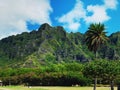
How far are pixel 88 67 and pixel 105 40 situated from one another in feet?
40.8

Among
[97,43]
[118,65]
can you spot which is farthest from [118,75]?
[97,43]

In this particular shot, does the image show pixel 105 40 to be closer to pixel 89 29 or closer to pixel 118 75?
pixel 89 29

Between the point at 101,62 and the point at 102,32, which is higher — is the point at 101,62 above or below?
below

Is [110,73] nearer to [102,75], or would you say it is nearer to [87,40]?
[102,75]

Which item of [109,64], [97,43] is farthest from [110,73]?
[97,43]

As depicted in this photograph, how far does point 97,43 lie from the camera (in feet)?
343

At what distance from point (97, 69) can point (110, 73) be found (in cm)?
386

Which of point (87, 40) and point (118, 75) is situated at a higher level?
point (87, 40)

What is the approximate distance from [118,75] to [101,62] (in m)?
5.89

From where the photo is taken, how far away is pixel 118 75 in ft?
313

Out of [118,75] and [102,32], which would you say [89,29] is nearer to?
[102,32]

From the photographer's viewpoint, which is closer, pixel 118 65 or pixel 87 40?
pixel 118 65

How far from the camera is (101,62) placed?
3807 inches

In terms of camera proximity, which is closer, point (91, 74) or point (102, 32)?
point (91, 74)
